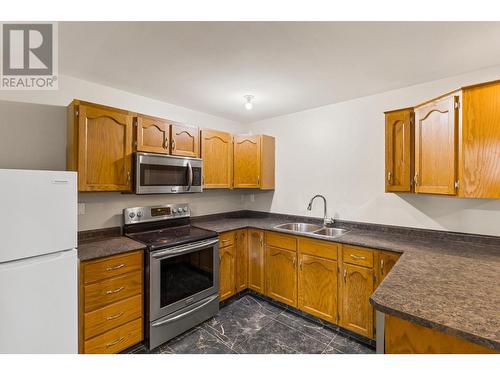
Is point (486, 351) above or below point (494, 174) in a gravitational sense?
below

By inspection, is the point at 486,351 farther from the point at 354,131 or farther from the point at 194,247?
the point at 354,131

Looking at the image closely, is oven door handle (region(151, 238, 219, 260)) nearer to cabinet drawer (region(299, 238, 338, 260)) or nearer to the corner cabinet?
cabinet drawer (region(299, 238, 338, 260))

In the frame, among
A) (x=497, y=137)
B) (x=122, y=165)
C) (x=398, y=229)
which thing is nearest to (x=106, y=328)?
(x=122, y=165)

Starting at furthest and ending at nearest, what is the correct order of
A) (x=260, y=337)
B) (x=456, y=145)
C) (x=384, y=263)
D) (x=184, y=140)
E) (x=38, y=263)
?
(x=184, y=140) < (x=260, y=337) < (x=384, y=263) < (x=456, y=145) < (x=38, y=263)

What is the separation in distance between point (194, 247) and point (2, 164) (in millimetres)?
1592

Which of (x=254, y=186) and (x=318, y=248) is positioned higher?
(x=254, y=186)

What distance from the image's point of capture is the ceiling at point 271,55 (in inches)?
54.6

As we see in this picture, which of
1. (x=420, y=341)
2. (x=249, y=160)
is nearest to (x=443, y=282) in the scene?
(x=420, y=341)

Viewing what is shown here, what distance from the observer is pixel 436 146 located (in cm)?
179

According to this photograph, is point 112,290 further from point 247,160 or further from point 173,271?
point 247,160

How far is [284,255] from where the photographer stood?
2535mm

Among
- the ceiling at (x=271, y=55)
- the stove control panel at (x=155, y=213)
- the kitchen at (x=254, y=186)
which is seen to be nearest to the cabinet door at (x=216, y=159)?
the kitchen at (x=254, y=186)

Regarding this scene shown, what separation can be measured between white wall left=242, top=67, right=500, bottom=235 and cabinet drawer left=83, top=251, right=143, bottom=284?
6.43 ft

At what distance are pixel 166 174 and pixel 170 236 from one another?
1.99 feet
